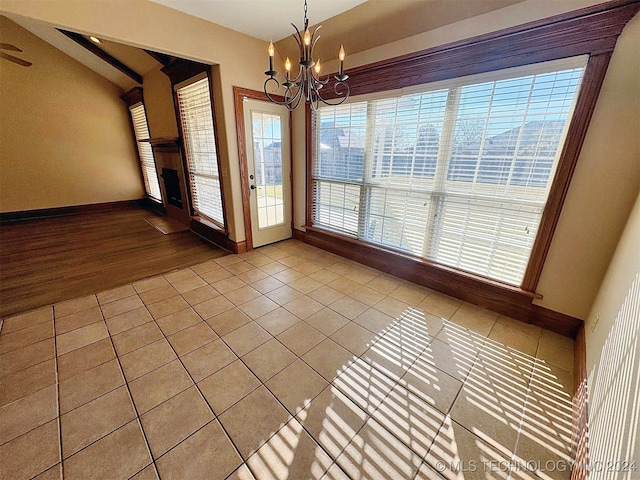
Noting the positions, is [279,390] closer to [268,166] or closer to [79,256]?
[268,166]

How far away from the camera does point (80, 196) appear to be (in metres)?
5.46

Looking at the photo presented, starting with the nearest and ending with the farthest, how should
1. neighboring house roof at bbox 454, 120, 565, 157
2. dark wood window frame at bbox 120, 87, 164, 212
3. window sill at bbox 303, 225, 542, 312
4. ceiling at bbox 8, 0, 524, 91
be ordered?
1. neighboring house roof at bbox 454, 120, 565, 157
2. ceiling at bbox 8, 0, 524, 91
3. window sill at bbox 303, 225, 542, 312
4. dark wood window frame at bbox 120, 87, 164, 212

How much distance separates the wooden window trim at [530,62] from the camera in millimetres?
1646

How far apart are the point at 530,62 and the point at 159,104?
5292mm

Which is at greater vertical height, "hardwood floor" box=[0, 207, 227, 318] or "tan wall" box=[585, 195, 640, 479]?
"tan wall" box=[585, 195, 640, 479]

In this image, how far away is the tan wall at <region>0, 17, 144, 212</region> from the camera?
4531mm

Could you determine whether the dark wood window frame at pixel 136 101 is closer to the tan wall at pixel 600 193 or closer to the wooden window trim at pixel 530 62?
the wooden window trim at pixel 530 62

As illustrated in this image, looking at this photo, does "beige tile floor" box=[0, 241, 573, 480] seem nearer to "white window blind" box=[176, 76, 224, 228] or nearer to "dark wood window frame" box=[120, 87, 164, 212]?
"white window blind" box=[176, 76, 224, 228]

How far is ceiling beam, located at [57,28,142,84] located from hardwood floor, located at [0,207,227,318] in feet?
8.92

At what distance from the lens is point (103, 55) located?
4.29 metres

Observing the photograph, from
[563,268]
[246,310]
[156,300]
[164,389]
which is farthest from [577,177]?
[156,300]

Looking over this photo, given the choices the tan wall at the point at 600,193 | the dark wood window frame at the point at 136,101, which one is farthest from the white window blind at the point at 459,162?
the dark wood window frame at the point at 136,101

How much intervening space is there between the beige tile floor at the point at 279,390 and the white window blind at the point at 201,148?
5.94 ft

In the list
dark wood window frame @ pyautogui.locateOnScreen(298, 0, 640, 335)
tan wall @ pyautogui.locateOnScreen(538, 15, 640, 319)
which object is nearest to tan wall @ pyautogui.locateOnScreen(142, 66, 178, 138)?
dark wood window frame @ pyautogui.locateOnScreen(298, 0, 640, 335)
